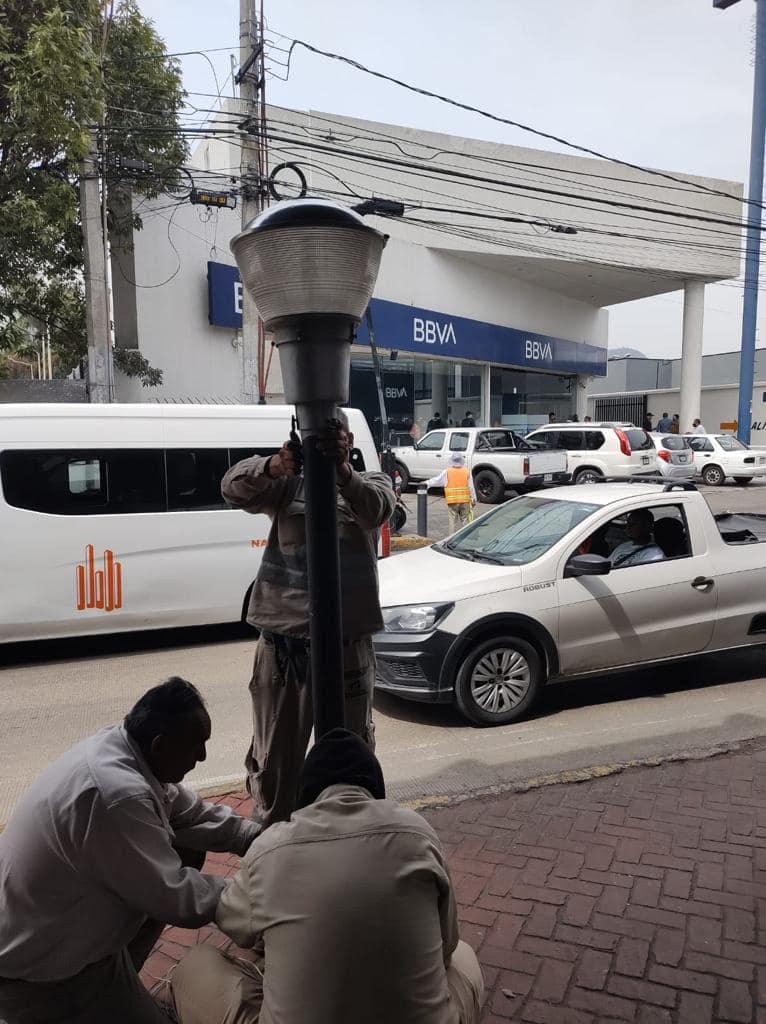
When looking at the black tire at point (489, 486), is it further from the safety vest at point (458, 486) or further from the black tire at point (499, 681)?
the black tire at point (499, 681)

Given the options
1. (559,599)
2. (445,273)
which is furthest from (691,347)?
(559,599)

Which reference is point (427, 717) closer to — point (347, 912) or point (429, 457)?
point (347, 912)

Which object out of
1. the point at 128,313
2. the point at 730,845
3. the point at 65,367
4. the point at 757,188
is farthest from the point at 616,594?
the point at 757,188

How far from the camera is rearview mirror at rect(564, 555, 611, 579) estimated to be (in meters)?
5.42

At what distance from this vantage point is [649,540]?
6.03 m

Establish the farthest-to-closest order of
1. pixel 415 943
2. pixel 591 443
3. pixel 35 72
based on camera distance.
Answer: pixel 591 443 < pixel 35 72 < pixel 415 943

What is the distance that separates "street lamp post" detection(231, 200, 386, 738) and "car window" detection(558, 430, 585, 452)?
18.1 meters

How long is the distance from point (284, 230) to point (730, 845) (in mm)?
3261

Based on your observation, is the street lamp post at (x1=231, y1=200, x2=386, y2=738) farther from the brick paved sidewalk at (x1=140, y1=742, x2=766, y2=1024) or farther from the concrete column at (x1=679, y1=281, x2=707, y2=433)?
the concrete column at (x1=679, y1=281, x2=707, y2=433)

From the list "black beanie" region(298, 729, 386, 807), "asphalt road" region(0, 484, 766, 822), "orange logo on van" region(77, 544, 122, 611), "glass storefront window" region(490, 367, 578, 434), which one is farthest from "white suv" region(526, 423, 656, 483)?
"black beanie" region(298, 729, 386, 807)

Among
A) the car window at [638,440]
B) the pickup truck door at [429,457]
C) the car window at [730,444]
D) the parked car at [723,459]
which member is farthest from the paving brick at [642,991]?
the car window at [730,444]

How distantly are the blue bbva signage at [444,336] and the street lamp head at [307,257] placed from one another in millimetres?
14772

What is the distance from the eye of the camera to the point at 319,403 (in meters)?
2.25

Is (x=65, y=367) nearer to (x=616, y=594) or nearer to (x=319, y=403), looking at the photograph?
(x=616, y=594)
